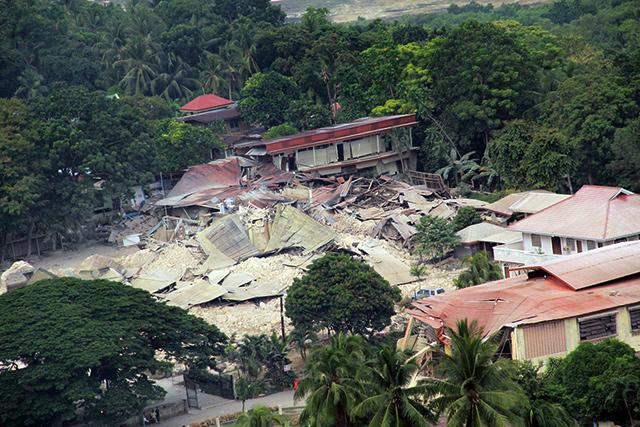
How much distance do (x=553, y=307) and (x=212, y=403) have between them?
486 inches

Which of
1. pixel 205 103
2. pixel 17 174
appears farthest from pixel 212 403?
pixel 205 103

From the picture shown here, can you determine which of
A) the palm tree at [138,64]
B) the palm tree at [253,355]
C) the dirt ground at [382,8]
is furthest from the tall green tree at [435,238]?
the dirt ground at [382,8]

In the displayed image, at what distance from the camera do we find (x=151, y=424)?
44500 mm

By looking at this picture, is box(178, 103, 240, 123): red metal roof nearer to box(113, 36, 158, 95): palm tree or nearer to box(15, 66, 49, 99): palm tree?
box(113, 36, 158, 95): palm tree

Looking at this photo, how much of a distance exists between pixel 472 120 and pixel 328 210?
11.0 meters

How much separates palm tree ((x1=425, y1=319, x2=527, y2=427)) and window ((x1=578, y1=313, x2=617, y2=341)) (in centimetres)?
921

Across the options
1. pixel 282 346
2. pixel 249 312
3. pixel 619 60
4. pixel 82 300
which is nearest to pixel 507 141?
pixel 619 60

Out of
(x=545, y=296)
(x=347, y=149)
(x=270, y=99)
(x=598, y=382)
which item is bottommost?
(x=347, y=149)

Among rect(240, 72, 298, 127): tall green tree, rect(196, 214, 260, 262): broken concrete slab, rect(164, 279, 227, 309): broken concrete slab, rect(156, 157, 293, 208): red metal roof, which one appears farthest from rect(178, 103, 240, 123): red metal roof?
rect(164, 279, 227, 309): broken concrete slab

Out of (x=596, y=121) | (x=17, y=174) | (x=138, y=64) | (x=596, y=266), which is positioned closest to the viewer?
(x=596, y=266)

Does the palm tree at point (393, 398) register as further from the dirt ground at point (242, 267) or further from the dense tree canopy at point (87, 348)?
the dirt ground at point (242, 267)

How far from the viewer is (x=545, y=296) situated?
41.4 metres

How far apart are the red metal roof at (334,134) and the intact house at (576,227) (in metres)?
19.4

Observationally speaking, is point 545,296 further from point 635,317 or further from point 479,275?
point 479,275
